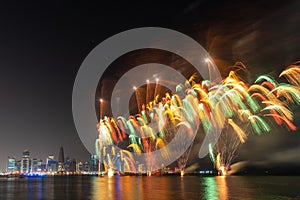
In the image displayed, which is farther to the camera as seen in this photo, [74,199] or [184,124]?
[184,124]

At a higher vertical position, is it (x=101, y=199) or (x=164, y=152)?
(x=164, y=152)

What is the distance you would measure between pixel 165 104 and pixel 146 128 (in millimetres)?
10972

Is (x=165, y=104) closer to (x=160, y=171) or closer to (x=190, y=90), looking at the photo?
(x=190, y=90)

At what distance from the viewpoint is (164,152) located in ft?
217

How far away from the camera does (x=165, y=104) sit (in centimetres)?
5541

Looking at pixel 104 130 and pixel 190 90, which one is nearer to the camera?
pixel 190 90

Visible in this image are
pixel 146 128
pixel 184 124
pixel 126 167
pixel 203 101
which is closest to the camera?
pixel 203 101

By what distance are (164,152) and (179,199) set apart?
41068 millimetres

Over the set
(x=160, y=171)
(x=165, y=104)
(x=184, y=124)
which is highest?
(x=165, y=104)

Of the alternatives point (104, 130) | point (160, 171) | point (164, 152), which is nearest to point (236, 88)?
point (164, 152)

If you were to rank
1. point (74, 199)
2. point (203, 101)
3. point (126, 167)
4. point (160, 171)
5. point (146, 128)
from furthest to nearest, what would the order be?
point (160, 171), point (126, 167), point (146, 128), point (203, 101), point (74, 199)

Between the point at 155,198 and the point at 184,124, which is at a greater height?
the point at 184,124

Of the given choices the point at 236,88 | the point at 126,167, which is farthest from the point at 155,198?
the point at 126,167

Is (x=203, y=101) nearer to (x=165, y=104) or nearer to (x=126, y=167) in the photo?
(x=165, y=104)
